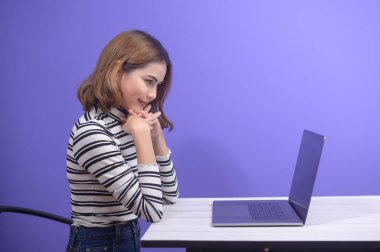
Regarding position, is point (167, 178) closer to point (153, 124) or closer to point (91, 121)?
point (153, 124)

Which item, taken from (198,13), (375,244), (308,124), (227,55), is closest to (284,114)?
(308,124)

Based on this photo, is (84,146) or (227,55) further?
(227,55)

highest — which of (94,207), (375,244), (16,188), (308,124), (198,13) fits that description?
(198,13)

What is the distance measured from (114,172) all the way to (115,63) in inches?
12.4

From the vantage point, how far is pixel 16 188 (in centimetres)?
187

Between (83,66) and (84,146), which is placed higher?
(83,66)

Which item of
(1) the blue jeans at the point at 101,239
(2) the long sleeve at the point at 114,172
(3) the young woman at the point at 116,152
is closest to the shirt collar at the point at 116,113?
(3) the young woman at the point at 116,152

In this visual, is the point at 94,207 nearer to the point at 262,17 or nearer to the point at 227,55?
the point at 227,55

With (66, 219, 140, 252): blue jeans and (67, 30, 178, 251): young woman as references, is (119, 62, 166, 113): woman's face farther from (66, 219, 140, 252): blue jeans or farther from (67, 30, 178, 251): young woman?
(66, 219, 140, 252): blue jeans

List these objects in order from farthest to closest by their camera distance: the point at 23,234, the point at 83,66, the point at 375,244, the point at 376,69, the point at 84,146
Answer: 1. the point at 23,234
2. the point at 83,66
3. the point at 376,69
4. the point at 84,146
5. the point at 375,244

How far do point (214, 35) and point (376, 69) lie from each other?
2.24 ft

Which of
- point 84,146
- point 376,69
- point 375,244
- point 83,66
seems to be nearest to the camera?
point 375,244

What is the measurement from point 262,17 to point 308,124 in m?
0.49

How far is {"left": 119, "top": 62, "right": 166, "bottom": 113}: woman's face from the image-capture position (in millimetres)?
1143
